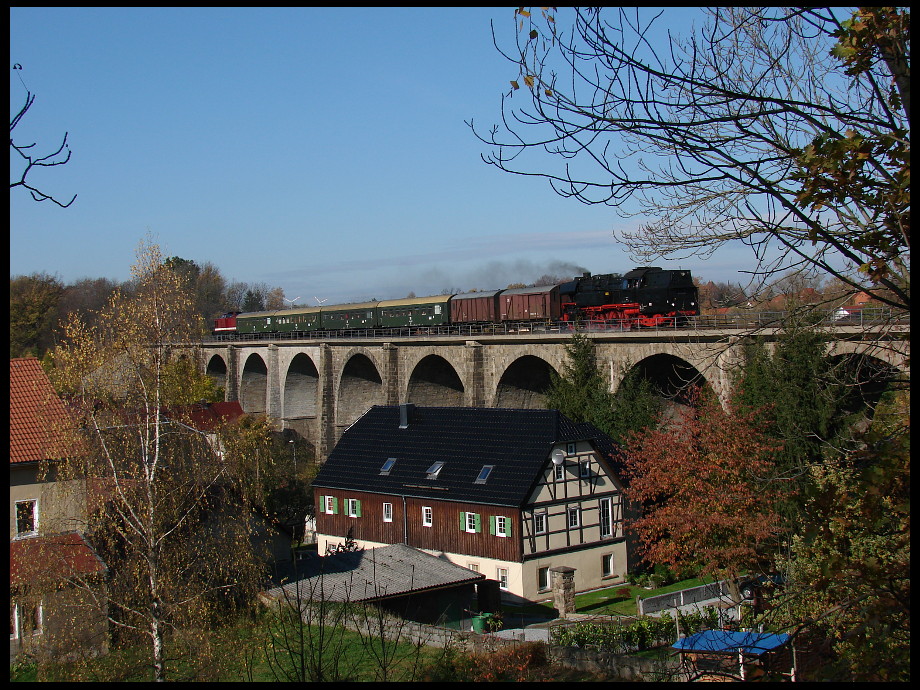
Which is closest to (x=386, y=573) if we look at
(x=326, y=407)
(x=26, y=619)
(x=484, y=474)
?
(x=484, y=474)

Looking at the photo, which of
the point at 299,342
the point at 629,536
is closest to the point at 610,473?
the point at 629,536

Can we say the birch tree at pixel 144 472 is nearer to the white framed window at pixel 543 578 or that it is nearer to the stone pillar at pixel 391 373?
the white framed window at pixel 543 578

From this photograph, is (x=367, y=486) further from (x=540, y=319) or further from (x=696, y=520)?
(x=540, y=319)

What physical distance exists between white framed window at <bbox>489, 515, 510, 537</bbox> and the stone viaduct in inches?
277

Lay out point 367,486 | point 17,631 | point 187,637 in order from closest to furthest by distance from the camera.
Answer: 1. point 187,637
2. point 17,631
3. point 367,486

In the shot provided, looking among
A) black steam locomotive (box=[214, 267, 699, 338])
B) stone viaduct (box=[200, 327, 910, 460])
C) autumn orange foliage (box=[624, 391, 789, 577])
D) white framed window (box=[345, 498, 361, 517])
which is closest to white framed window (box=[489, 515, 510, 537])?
autumn orange foliage (box=[624, 391, 789, 577])

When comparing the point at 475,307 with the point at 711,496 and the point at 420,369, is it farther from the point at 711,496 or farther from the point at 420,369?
the point at 711,496

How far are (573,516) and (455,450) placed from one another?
14.0 ft

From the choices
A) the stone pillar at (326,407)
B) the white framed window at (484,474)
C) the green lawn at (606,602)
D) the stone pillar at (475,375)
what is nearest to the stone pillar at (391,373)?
the stone pillar at (326,407)

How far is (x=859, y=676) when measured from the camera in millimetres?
5113

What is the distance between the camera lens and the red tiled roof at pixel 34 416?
46.2 feet

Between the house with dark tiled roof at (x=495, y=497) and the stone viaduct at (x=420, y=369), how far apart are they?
4.60 m

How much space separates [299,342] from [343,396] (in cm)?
634

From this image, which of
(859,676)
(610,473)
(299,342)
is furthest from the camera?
(299,342)
